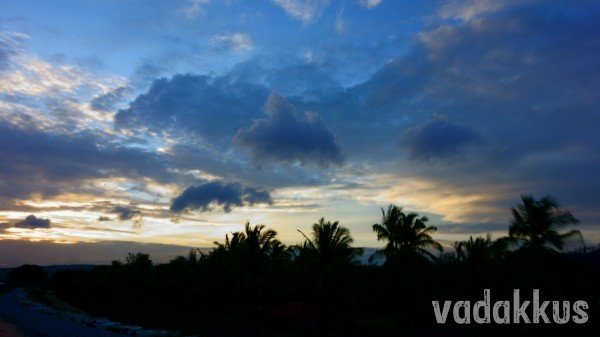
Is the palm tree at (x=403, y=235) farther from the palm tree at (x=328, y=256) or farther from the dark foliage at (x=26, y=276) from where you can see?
the dark foliage at (x=26, y=276)

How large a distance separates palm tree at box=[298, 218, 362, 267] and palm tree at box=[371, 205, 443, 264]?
134 inches

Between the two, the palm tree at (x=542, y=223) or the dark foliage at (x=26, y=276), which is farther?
the dark foliage at (x=26, y=276)

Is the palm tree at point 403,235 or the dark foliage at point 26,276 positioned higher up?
the palm tree at point 403,235

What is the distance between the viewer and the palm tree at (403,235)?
37031 mm

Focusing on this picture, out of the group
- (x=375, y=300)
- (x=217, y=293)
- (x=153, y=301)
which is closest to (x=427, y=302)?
(x=375, y=300)

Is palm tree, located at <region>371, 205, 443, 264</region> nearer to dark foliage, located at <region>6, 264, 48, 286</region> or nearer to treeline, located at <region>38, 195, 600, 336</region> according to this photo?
treeline, located at <region>38, 195, 600, 336</region>

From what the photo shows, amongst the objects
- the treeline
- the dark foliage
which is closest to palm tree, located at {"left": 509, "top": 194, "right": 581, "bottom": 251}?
the treeline

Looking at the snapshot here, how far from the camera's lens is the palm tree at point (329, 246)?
3462cm

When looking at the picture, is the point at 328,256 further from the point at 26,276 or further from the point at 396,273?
the point at 26,276

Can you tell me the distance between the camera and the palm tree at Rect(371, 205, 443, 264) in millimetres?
37031

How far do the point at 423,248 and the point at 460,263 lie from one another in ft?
49.8

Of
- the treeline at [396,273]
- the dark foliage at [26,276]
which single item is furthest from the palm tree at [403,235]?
the dark foliage at [26,276]

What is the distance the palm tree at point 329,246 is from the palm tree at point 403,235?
3392 mm

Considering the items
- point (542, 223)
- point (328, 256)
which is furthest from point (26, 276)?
point (542, 223)
